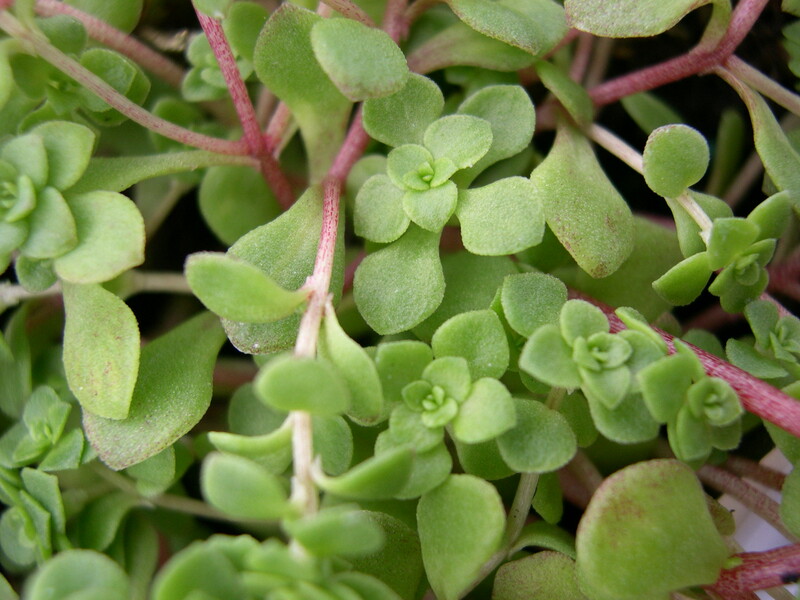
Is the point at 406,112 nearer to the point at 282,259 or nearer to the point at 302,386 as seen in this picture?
the point at 282,259

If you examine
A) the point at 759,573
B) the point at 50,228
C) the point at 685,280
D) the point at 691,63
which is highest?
the point at 691,63

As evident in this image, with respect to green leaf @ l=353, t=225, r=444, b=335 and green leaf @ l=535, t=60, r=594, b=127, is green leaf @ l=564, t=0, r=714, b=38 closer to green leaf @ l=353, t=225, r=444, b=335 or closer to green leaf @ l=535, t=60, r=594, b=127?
green leaf @ l=535, t=60, r=594, b=127

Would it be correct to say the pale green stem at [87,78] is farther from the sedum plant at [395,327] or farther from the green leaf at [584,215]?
the green leaf at [584,215]

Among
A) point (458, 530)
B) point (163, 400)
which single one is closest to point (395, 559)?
point (458, 530)

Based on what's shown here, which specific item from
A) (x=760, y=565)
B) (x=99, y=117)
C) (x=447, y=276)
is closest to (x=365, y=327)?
(x=447, y=276)

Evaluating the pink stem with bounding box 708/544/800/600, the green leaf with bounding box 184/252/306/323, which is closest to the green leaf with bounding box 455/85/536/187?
the green leaf with bounding box 184/252/306/323

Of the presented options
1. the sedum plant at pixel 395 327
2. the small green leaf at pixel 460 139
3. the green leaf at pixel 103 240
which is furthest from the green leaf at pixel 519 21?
the green leaf at pixel 103 240
